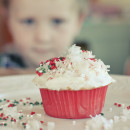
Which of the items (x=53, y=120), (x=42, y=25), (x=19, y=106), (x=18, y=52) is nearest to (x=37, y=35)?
(x=42, y=25)

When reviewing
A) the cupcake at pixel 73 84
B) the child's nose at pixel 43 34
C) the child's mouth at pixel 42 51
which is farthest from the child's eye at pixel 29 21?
the cupcake at pixel 73 84

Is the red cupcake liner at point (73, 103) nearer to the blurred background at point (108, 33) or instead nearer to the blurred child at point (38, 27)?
the blurred child at point (38, 27)

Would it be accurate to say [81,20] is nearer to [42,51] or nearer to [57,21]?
[57,21]

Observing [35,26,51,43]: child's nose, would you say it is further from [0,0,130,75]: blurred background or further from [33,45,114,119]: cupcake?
[33,45,114,119]: cupcake

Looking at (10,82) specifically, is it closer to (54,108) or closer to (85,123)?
(54,108)

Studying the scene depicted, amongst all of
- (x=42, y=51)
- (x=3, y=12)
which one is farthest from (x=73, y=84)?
(x=3, y=12)
